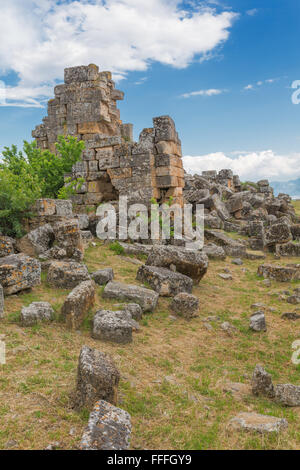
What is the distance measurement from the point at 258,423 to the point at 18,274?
4451 mm

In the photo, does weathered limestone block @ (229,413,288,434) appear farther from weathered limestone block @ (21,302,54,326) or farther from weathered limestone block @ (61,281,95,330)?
weathered limestone block @ (21,302,54,326)

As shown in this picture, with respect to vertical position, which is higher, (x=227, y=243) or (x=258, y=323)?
(x=227, y=243)

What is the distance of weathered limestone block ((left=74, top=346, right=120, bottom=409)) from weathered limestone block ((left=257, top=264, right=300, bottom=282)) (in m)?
7.01

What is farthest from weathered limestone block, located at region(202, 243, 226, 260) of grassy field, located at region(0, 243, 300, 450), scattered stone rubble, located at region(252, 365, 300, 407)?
scattered stone rubble, located at region(252, 365, 300, 407)

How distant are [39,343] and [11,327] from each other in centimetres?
60

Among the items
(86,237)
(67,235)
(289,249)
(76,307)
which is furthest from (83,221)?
(289,249)

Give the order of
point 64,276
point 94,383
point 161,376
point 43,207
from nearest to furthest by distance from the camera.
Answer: point 94,383 → point 161,376 → point 64,276 → point 43,207

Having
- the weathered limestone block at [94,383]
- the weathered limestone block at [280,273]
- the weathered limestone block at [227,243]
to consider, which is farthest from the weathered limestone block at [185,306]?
the weathered limestone block at [227,243]

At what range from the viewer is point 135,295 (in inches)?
263

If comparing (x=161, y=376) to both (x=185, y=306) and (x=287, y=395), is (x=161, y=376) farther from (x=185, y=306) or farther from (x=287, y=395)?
(x=185, y=306)

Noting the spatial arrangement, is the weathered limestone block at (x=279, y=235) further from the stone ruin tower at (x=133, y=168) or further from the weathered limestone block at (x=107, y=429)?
the weathered limestone block at (x=107, y=429)

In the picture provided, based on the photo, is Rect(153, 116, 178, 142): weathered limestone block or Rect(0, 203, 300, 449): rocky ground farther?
Rect(153, 116, 178, 142): weathered limestone block

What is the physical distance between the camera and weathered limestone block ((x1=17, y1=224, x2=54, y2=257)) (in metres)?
8.16
